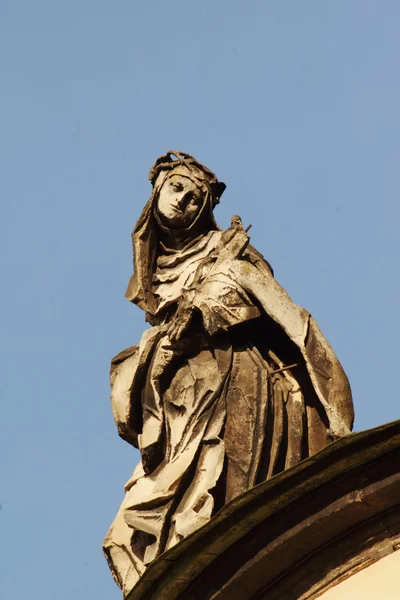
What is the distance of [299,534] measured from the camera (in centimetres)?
1527

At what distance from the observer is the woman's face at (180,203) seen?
1798cm

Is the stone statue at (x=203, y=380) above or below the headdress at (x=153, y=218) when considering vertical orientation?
below

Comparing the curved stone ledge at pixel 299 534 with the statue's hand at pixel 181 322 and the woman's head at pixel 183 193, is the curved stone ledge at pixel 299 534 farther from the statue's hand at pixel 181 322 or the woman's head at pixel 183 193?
the woman's head at pixel 183 193

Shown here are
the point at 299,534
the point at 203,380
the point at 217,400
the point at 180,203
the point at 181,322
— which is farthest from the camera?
the point at 180,203

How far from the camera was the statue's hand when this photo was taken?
56.8 feet

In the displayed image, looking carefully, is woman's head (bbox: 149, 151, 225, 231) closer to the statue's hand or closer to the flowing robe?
the flowing robe

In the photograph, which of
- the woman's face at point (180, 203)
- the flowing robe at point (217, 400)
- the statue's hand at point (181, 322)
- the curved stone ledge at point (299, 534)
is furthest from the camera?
the woman's face at point (180, 203)

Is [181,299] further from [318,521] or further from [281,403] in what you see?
[318,521]

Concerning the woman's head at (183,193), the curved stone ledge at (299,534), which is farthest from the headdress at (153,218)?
the curved stone ledge at (299,534)

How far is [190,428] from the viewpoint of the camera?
16.9 meters

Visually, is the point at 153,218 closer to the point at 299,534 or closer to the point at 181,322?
the point at 181,322

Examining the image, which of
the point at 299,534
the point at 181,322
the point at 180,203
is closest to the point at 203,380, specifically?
the point at 181,322

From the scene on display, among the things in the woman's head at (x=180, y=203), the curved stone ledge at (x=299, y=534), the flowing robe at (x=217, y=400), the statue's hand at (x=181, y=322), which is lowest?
the curved stone ledge at (x=299, y=534)

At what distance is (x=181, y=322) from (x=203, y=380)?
506 millimetres
